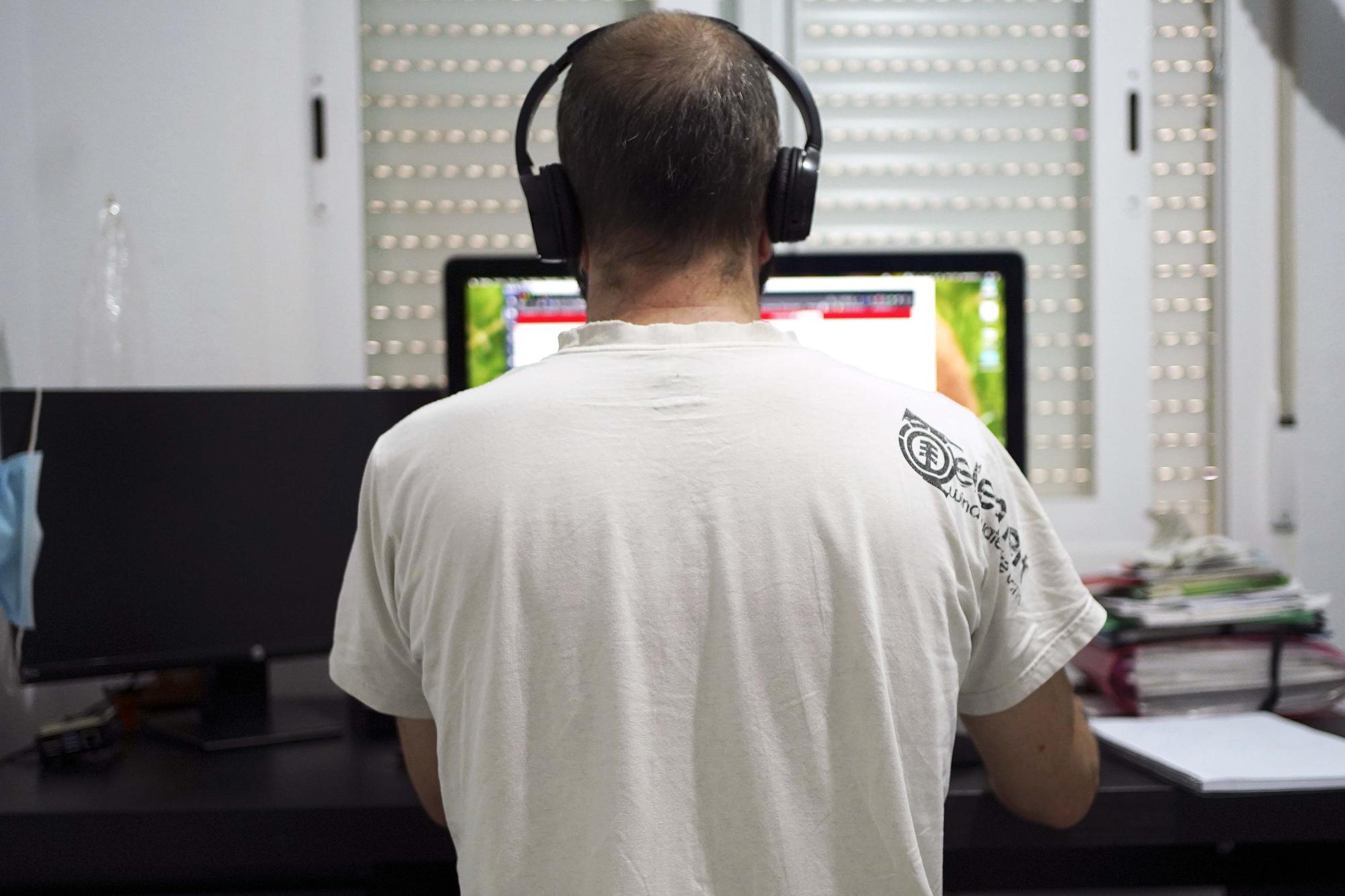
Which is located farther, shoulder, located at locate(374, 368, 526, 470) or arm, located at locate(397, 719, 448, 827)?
arm, located at locate(397, 719, 448, 827)

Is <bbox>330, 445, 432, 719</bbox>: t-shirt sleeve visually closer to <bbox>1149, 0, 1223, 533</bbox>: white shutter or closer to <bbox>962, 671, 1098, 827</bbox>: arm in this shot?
<bbox>962, 671, 1098, 827</bbox>: arm

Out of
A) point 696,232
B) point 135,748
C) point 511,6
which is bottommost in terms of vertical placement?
point 135,748

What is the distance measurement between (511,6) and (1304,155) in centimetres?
141

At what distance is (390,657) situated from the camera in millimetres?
758

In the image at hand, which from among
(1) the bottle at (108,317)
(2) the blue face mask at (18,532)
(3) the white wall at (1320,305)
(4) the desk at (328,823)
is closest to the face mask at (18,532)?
(2) the blue face mask at (18,532)

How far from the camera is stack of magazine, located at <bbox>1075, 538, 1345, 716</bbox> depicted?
125 centimetres

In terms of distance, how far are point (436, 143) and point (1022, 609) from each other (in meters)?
1.39

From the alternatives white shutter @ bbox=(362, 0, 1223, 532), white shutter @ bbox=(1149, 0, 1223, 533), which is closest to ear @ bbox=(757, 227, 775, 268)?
white shutter @ bbox=(362, 0, 1223, 532)

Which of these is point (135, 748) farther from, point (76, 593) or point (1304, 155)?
point (1304, 155)

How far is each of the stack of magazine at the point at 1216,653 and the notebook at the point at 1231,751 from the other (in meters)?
0.03

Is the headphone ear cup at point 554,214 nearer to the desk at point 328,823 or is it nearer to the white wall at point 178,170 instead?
the desk at point 328,823

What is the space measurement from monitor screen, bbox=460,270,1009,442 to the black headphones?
0.49 m

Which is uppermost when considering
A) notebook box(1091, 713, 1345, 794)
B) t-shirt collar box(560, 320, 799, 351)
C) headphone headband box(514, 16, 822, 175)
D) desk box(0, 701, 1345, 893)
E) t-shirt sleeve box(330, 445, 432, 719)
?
headphone headband box(514, 16, 822, 175)

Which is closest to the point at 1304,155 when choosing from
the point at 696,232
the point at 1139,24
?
the point at 1139,24
